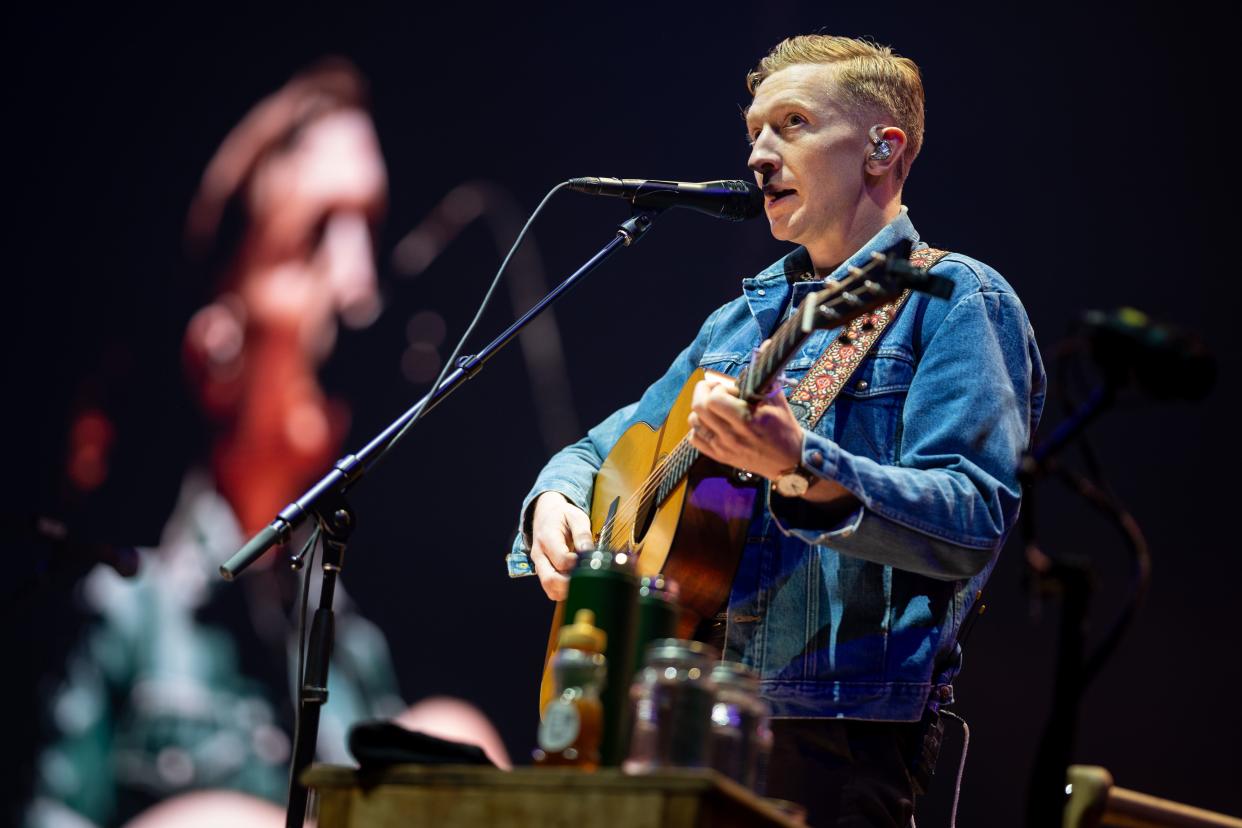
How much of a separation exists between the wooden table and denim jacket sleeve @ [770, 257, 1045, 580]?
2.36ft

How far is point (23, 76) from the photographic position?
455cm

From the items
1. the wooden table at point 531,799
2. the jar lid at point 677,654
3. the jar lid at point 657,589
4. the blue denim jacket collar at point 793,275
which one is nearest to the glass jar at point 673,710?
the jar lid at point 677,654

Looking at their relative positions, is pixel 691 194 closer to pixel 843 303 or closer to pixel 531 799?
pixel 843 303

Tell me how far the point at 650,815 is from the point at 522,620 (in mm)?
2871

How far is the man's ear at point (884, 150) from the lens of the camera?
9.41 feet

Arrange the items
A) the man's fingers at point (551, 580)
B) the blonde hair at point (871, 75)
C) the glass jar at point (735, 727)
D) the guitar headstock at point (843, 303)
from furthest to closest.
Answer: the blonde hair at point (871, 75), the man's fingers at point (551, 580), the guitar headstock at point (843, 303), the glass jar at point (735, 727)

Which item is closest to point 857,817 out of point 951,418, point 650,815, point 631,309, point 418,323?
point 951,418

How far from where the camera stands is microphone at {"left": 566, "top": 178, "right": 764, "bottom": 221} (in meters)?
2.88

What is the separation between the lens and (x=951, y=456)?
7.51 ft

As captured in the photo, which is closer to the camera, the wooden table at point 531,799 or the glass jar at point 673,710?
the wooden table at point 531,799

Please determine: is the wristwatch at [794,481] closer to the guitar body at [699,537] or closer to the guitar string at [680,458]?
the guitar string at [680,458]

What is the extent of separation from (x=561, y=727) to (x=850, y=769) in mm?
855

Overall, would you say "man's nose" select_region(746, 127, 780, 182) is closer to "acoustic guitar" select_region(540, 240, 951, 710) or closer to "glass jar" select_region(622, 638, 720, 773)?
"acoustic guitar" select_region(540, 240, 951, 710)

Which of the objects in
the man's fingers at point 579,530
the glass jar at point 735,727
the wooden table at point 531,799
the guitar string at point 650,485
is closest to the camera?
the wooden table at point 531,799
